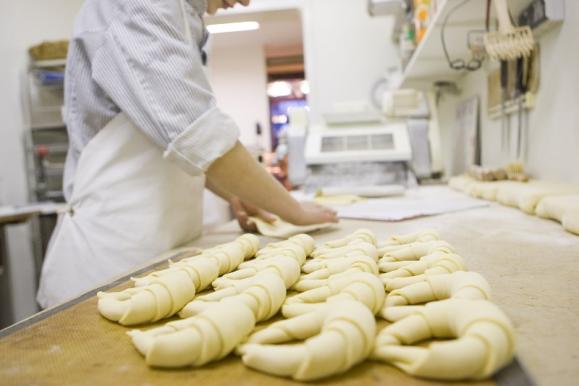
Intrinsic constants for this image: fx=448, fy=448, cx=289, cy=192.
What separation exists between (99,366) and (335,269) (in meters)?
0.40

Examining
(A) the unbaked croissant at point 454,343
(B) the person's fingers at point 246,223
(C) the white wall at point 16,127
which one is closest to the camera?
(A) the unbaked croissant at point 454,343

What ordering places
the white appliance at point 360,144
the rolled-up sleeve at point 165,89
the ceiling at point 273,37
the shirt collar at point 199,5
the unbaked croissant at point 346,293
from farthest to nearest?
the ceiling at point 273,37, the white appliance at point 360,144, the shirt collar at point 199,5, the rolled-up sleeve at point 165,89, the unbaked croissant at point 346,293

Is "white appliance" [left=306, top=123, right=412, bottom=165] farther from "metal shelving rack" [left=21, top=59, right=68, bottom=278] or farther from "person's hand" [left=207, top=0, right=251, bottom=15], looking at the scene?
"metal shelving rack" [left=21, top=59, right=68, bottom=278]

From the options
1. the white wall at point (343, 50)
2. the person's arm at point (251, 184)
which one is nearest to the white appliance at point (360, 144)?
the person's arm at point (251, 184)

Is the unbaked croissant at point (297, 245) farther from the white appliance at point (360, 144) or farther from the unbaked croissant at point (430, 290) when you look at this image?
the white appliance at point (360, 144)

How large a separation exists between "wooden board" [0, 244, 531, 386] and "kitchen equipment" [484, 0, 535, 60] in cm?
130

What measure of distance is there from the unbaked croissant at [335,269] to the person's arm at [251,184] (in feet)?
1.14

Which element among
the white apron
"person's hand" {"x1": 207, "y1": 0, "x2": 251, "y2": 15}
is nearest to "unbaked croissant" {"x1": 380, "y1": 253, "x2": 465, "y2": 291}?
the white apron

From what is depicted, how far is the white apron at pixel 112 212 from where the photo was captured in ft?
3.77

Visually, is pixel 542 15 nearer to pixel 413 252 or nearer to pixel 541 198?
pixel 541 198

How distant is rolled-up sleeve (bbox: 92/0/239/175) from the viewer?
3.19 feet

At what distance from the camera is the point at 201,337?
1.59 feet

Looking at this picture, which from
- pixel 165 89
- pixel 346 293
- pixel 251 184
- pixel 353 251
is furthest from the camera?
pixel 251 184

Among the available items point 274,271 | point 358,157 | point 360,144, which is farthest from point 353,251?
point 360,144
